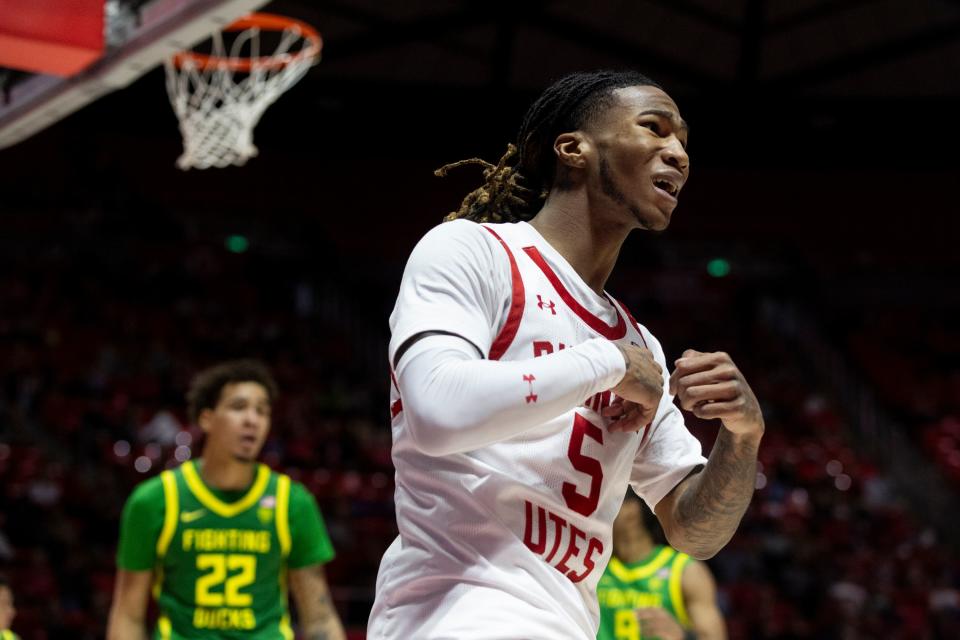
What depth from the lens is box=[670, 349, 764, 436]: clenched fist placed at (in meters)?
2.50

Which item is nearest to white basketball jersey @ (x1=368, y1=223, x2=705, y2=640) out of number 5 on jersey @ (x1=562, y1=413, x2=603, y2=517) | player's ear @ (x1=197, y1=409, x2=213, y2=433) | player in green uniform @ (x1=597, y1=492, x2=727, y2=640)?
number 5 on jersey @ (x1=562, y1=413, x2=603, y2=517)

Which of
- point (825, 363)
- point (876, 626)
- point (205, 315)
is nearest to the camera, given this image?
point (876, 626)

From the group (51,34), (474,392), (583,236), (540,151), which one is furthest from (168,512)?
(474,392)

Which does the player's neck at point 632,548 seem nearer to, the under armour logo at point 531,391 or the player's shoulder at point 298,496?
the player's shoulder at point 298,496

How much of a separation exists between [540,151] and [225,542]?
3.15 metres

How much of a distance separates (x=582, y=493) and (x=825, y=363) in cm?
1764

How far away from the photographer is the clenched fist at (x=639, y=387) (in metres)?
2.41

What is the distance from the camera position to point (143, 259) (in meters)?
18.2

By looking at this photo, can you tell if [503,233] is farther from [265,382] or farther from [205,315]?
[205,315]

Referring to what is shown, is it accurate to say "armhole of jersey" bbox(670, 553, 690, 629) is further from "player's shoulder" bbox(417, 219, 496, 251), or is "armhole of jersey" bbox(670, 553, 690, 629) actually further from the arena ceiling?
the arena ceiling

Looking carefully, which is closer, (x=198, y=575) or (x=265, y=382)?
(x=198, y=575)

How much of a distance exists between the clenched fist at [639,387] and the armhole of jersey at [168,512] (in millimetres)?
3364

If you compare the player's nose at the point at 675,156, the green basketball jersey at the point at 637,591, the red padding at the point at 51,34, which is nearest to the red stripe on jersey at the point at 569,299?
the player's nose at the point at 675,156

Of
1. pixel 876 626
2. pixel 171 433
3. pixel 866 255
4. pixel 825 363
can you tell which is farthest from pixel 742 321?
pixel 171 433
